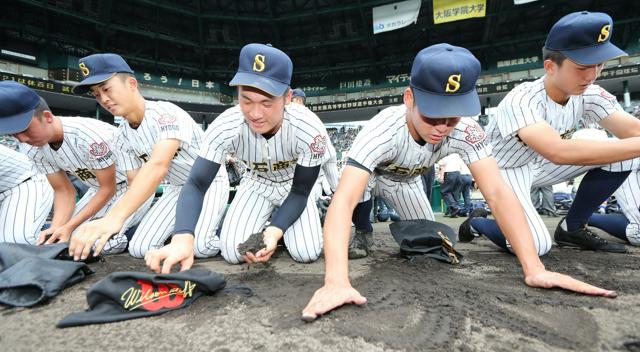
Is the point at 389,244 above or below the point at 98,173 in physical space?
below

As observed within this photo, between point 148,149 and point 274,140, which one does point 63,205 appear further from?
point 274,140

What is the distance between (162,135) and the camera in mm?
2227

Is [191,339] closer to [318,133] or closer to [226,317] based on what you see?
[226,317]

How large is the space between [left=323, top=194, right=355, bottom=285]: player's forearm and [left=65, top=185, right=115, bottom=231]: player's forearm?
1901mm

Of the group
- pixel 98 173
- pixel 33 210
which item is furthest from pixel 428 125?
pixel 33 210

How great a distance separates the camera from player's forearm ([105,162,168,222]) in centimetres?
168

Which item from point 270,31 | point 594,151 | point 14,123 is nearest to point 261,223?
point 14,123

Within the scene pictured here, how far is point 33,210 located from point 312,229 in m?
2.35

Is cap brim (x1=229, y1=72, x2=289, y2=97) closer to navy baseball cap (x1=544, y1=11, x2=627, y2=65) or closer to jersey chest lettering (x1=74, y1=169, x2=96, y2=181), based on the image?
navy baseball cap (x1=544, y1=11, x2=627, y2=65)

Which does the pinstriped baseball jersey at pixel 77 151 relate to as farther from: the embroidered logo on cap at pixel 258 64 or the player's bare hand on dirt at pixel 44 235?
the embroidered logo on cap at pixel 258 64

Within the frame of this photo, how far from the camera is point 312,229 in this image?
2.53 metres

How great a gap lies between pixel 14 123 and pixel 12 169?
1.00 metres

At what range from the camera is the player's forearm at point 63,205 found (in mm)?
2564

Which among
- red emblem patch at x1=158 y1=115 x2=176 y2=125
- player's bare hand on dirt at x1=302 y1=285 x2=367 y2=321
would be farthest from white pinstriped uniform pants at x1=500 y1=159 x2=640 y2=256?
red emblem patch at x1=158 y1=115 x2=176 y2=125
